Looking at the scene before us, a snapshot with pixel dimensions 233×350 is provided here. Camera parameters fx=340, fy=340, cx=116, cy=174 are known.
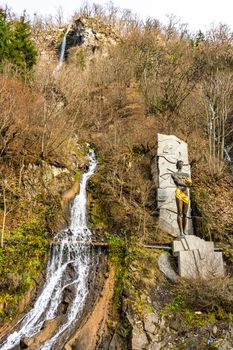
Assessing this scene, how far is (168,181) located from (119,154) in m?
3.90

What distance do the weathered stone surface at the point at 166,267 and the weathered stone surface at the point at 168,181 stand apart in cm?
163

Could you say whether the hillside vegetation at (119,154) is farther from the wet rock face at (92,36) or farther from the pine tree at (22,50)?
the wet rock face at (92,36)

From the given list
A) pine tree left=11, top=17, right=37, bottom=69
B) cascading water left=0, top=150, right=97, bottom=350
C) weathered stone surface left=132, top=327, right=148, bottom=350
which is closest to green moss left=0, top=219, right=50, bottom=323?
cascading water left=0, top=150, right=97, bottom=350

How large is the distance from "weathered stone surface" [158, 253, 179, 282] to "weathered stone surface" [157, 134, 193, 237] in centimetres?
163

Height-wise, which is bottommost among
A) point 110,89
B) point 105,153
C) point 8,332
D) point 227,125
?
point 8,332

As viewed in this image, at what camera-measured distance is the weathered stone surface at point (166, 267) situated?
8938 mm

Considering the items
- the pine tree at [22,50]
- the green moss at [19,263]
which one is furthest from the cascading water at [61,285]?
the pine tree at [22,50]

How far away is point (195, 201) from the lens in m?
11.9

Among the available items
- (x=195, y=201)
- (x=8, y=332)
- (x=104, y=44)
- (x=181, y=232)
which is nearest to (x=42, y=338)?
(x=8, y=332)

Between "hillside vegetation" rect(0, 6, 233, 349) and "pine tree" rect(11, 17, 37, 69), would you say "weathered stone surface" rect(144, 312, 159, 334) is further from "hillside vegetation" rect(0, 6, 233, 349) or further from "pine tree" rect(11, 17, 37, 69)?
"pine tree" rect(11, 17, 37, 69)

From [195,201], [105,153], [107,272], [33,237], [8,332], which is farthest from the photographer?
[105,153]

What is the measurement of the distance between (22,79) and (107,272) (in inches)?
488

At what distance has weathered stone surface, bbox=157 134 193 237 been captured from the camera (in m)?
11.2

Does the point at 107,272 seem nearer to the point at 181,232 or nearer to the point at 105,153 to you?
the point at 181,232
